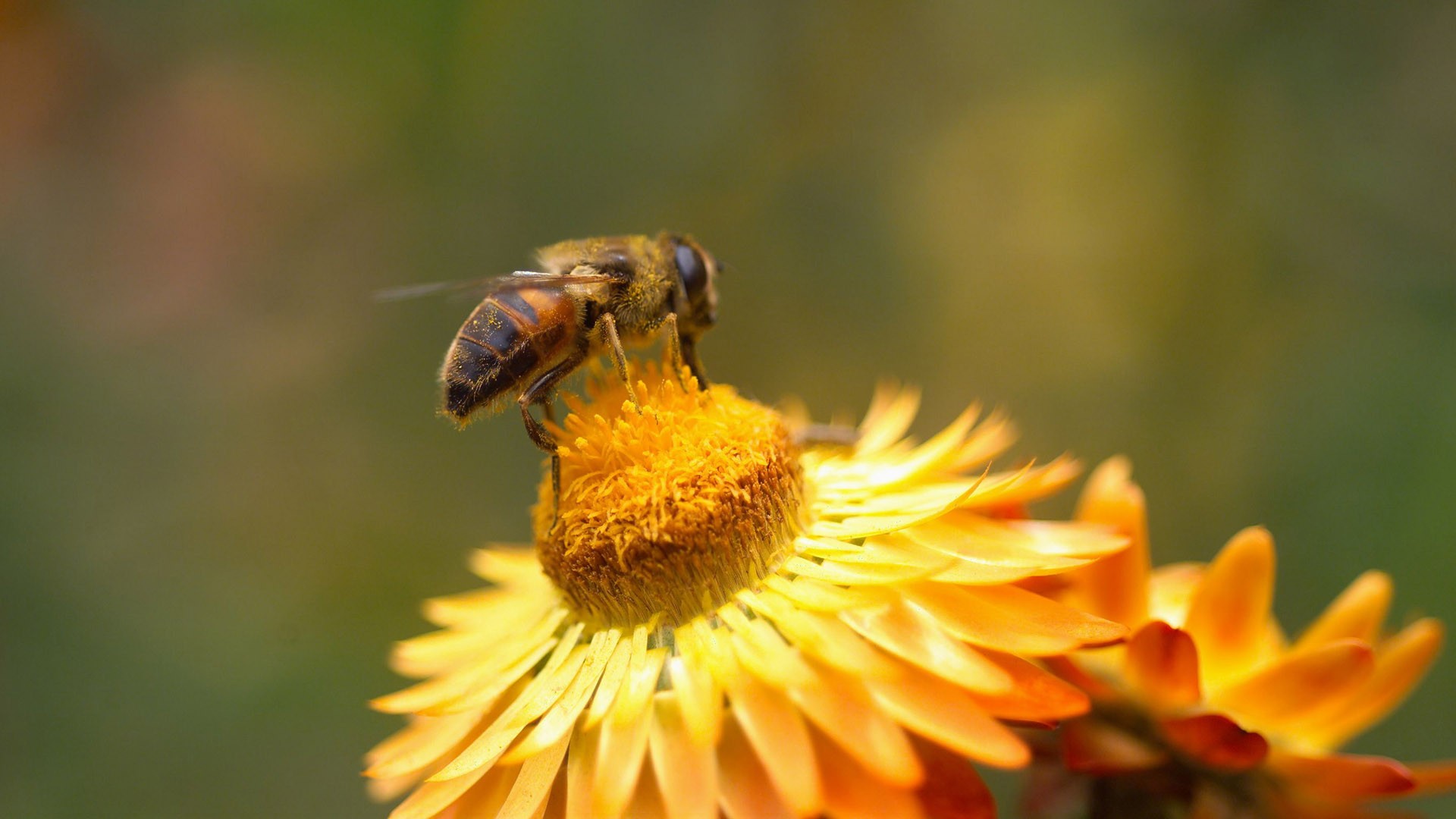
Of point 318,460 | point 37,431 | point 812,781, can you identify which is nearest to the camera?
point 812,781

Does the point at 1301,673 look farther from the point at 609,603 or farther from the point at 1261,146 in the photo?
the point at 1261,146

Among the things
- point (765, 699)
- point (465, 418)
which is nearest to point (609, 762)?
point (765, 699)

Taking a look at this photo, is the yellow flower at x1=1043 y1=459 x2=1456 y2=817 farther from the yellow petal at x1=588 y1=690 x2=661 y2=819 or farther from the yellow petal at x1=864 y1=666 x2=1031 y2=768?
the yellow petal at x1=588 y1=690 x2=661 y2=819

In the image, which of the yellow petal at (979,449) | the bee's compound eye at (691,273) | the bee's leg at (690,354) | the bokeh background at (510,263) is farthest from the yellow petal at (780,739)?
the bokeh background at (510,263)

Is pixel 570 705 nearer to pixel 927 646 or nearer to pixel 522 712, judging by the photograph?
pixel 522 712

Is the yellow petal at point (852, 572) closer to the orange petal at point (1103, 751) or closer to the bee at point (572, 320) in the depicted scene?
the orange petal at point (1103, 751)
